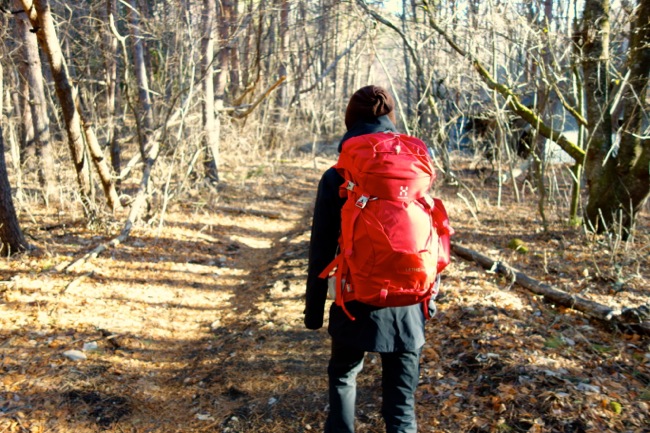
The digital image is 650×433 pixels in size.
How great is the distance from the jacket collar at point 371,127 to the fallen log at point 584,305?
3.06 m

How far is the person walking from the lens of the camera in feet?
8.71

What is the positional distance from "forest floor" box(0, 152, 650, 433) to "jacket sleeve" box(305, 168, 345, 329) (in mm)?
1329

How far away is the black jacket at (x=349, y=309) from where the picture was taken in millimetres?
2646

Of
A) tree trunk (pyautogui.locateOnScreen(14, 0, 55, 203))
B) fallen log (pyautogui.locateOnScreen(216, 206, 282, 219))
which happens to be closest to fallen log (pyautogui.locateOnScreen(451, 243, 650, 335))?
fallen log (pyautogui.locateOnScreen(216, 206, 282, 219))

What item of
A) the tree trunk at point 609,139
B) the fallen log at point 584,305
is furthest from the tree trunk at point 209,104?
the tree trunk at point 609,139

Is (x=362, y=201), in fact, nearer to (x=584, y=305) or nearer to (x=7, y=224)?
(x=584, y=305)

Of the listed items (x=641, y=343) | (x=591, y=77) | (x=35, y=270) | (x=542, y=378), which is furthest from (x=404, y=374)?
(x=591, y=77)

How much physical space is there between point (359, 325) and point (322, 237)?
0.49 meters

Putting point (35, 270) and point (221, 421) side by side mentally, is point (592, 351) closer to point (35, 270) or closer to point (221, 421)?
point (221, 421)

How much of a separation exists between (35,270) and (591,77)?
778cm

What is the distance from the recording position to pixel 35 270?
602 cm

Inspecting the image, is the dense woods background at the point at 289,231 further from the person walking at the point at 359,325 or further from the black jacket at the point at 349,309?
the black jacket at the point at 349,309

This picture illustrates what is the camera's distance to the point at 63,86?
279 inches

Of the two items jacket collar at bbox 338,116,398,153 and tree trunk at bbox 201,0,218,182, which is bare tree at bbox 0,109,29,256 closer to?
jacket collar at bbox 338,116,398,153
